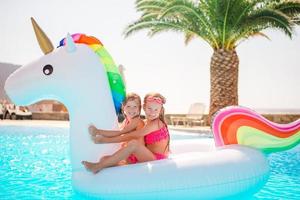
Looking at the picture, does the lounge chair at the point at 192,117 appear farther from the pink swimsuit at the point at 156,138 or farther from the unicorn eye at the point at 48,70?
the unicorn eye at the point at 48,70

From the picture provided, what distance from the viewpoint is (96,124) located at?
151 inches

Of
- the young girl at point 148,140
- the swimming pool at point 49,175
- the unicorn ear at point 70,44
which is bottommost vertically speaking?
the swimming pool at point 49,175

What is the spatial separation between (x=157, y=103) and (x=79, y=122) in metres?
0.84

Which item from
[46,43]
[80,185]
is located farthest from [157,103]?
[46,43]

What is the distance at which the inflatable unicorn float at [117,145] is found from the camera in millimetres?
3359

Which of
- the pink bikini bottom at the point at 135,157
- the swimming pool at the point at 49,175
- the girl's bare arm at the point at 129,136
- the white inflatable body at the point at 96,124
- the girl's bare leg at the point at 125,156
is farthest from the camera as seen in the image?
the swimming pool at the point at 49,175

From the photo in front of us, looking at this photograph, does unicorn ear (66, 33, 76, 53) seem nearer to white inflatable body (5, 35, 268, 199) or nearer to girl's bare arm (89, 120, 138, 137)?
white inflatable body (5, 35, 268, 199)

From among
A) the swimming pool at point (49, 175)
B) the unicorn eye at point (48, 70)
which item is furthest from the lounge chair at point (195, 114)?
the unicorn eye at point (48, 70)

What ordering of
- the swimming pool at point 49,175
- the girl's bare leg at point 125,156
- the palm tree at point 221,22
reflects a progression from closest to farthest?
the girl's bare leg at point 125,156
the swimming pool at point 49,175
the palm tree at point 221,22

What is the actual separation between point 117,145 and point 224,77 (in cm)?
1023

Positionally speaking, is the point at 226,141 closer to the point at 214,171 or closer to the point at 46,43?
the point at 214,171

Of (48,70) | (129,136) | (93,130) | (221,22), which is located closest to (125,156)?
(129,136)

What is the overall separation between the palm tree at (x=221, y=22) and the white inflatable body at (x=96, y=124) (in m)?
7.70

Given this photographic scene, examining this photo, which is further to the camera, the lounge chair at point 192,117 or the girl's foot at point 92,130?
the lounge chair at point 192,117
